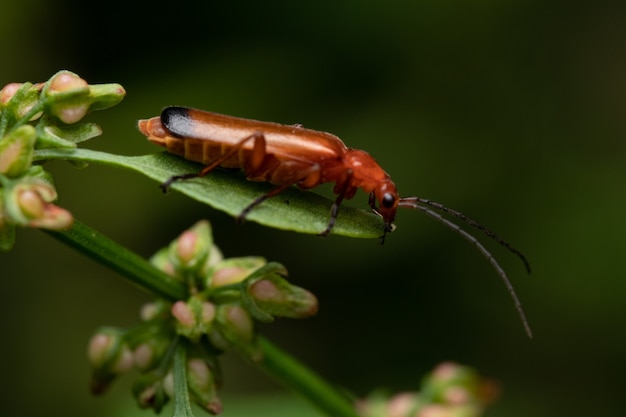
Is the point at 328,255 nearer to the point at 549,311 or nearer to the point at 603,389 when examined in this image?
the point at 549,311

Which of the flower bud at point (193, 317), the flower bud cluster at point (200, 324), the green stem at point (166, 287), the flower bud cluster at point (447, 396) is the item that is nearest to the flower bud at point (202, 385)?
the flower bud cluster at point (200, 324)

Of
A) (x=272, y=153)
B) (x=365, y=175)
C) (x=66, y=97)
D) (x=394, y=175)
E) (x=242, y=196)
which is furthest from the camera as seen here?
(x=394, y=175)

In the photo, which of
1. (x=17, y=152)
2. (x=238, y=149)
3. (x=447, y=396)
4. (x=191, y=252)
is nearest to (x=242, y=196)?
(x=238, y=149)

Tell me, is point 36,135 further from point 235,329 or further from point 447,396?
point 447,396

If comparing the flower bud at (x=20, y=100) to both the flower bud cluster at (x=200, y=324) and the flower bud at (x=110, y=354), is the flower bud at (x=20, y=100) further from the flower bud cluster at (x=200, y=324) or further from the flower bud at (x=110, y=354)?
the flower bud at (x=110, y=354)

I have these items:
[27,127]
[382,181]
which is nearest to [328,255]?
[382,181]

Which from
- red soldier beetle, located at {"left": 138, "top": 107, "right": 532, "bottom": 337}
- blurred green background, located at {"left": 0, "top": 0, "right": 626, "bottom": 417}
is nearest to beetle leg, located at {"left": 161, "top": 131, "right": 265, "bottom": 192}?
red soldier beetle, located at {"left": 138, "top": 107, "right": 532, "bottom": 337}
